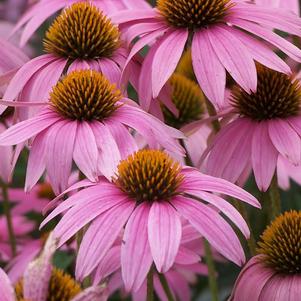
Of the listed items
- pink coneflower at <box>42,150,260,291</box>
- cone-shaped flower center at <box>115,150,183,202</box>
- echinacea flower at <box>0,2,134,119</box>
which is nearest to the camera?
pink coneflower at <box>42,150,260,291</box>

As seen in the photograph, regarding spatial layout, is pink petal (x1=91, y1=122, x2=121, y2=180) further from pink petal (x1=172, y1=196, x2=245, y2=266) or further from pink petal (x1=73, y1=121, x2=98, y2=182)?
pink petal (x1=172, y1=196, x2=245, y2=266)

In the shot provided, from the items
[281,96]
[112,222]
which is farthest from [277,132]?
[112,222]

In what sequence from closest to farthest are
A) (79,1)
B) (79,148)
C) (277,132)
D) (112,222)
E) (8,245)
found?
(112,222)
(79,148)
(277,132)
(79,1)
(8,245)

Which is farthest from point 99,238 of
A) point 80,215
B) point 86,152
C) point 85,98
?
point 85,98

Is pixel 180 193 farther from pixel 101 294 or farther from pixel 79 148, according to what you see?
pixel 101 294

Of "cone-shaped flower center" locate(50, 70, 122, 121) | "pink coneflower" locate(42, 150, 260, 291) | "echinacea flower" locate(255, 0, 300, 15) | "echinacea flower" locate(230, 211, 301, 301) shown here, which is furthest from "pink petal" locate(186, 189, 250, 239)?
"echinacea flower" locate(255, 0, 300, 15)

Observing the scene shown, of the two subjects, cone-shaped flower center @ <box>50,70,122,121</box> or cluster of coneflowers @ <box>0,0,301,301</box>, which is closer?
cluster of coneflowers @ <box>0,0,301,301</box>

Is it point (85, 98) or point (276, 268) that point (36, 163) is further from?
point (276, 268)
